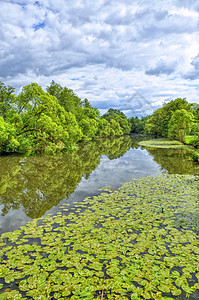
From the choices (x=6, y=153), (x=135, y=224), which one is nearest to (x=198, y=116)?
(x=135, y=224)

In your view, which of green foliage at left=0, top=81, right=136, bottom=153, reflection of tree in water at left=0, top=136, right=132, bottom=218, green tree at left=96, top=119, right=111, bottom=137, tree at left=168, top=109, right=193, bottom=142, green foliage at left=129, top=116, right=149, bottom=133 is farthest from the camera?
green foliage at left=129, top=116, right=149, bottom=133

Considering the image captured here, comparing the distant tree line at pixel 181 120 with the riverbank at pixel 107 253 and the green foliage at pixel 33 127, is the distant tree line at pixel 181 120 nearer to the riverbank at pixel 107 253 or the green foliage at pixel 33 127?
the green foliage at pixel 33 127

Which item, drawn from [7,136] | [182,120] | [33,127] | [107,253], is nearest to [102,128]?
[182,120]

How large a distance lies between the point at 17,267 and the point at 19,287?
3.20ft

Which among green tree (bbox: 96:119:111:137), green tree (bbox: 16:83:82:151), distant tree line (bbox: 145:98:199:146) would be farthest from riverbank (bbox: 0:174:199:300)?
green tree (bbox: 96:119:111:137)

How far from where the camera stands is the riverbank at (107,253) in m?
5.03

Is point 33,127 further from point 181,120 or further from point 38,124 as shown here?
point 181,120

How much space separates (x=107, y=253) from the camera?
6531mm

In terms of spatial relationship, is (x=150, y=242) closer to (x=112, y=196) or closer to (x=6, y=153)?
(x=112, y=196)

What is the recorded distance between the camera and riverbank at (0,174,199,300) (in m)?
5.03

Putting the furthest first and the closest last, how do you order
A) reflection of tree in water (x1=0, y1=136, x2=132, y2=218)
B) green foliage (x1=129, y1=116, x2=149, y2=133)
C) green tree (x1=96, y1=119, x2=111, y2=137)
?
green foliage (x1=129, y1=116, x2=149, y2=133) < green tree (x1=96, y1=119, x2=111, y2=137) < reflection of tree in water (x1=0, y1=136, x2=132, y2=218)

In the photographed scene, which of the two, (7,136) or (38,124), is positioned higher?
(38,124)

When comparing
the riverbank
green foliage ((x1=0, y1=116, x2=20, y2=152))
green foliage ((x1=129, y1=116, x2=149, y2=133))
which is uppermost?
green foliage ((x1=129, y1=116, x2=149, y2=133))

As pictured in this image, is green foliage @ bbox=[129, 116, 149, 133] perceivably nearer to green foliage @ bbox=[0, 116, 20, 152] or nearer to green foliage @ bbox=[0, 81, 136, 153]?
green foliage @ bbox=[0, 81, 136, 153]
